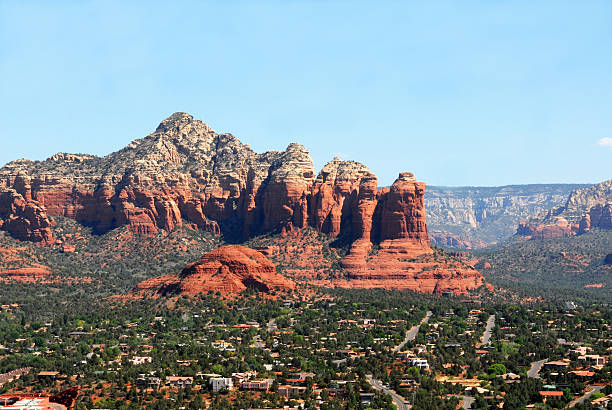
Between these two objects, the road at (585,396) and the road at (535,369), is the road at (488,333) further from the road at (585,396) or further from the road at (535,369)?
the road at (585,396)

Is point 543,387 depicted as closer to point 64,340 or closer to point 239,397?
point 239,397

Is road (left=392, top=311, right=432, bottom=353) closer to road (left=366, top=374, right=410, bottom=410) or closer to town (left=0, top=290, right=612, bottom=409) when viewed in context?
town (left=0, top=290, right=612, bottom=409)

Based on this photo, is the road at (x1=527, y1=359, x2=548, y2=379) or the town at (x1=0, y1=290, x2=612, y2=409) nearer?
the town at (x1=0, y1=290, x2=612, y2=409)

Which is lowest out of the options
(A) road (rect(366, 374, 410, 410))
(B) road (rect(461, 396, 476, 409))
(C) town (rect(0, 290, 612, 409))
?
(B) road (rect(461, 396, 476, 409))

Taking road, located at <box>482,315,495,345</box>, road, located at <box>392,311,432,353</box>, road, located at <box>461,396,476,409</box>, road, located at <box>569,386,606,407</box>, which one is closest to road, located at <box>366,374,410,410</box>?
road, located at <box>461,396,476,409</box>

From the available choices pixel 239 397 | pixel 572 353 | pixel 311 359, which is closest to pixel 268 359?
pixel 311 359

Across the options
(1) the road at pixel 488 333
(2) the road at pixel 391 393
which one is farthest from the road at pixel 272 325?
(2) the road at pixel 391 393

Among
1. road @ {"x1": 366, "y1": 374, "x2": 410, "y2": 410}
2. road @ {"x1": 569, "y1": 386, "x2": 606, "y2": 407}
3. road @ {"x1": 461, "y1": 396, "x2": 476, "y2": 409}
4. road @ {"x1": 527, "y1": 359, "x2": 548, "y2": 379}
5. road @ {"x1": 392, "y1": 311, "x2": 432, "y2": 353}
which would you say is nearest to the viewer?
road @ {"x1": 569, "y1": 386, "x2": 606, "y2": 407}
